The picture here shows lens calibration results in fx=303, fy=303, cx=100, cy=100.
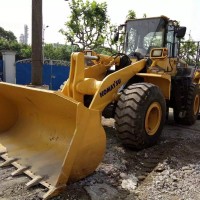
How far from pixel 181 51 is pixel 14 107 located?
441 cm

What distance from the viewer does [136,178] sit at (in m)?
3.91

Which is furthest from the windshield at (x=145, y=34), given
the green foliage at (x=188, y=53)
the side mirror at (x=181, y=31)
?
the green foliage at (x=188, y=53)

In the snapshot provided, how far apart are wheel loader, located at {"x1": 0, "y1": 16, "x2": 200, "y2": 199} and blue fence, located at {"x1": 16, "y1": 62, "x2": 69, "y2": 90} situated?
8806 millimetres

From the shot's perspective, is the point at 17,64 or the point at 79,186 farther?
the point at 17,64

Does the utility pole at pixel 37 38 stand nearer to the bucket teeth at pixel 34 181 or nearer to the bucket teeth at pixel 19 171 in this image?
the bucket teeth at pixel 19 171

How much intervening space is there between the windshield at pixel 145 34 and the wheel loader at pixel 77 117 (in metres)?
0.16

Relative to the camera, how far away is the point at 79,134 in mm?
3270

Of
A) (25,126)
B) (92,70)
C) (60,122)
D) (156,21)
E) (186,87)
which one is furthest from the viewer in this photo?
(186,87)

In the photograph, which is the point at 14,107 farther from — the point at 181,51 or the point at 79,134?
the point at 181,51

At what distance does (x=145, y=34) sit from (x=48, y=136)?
10.8ft

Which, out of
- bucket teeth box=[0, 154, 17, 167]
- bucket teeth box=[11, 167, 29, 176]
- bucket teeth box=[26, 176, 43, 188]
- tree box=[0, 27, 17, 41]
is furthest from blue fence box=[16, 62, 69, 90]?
tree box=[0, 27, 17, 41]

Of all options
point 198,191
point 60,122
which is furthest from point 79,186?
point 198,191

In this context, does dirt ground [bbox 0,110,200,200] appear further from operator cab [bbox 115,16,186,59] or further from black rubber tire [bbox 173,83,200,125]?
operator cab [bbox 115,16,186,59]

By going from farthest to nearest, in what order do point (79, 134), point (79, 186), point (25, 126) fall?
point (25, 126) → point (79, 186) → point (79, 134)
